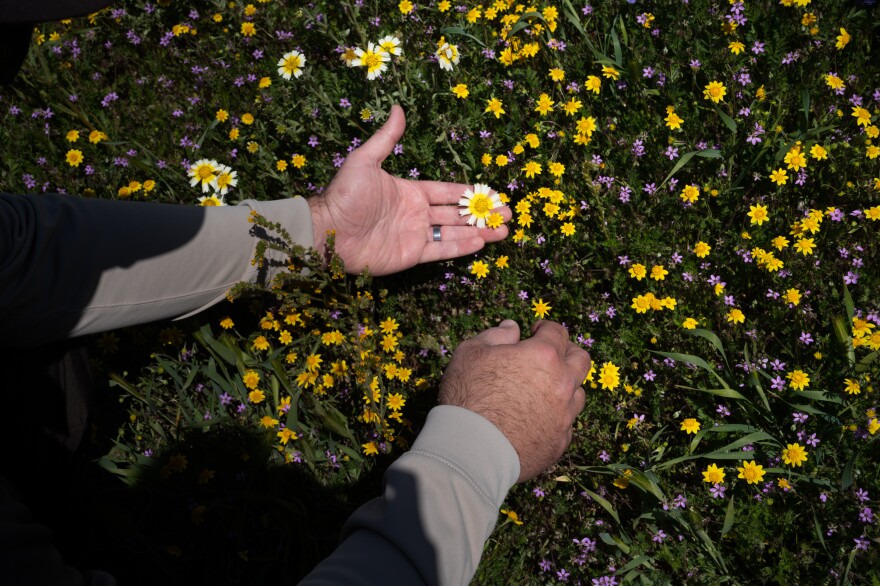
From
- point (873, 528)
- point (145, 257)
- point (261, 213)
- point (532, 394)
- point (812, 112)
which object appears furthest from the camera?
point (812, 112)

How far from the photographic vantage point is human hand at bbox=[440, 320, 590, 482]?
222 centimetres

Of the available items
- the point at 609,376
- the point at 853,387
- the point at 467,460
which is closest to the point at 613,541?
the point at 609,376

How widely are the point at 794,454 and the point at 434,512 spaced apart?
159cm

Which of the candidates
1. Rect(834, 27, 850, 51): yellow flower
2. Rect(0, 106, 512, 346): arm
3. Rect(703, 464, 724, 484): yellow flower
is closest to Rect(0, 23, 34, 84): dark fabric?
Rect(0, 106, 512, 346): arm

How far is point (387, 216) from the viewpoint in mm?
3197

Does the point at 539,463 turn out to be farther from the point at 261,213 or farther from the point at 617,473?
the point at 261,213

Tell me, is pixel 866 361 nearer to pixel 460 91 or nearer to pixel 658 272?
pixel 658 272

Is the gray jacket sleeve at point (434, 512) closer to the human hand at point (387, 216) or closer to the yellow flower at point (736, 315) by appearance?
the human hand at point (387, 216)

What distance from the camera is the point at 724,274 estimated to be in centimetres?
303

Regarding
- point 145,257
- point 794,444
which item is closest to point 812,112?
point 794,444

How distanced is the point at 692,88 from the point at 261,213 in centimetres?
233

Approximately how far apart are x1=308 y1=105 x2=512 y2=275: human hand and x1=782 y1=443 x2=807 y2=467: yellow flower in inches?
60.5

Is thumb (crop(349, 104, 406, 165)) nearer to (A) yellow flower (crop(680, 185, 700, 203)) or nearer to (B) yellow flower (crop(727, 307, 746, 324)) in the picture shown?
(A) yellow flower (crop(680, 185, 700, 203))

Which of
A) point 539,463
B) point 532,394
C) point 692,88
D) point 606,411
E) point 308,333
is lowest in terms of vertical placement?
point 308,333
